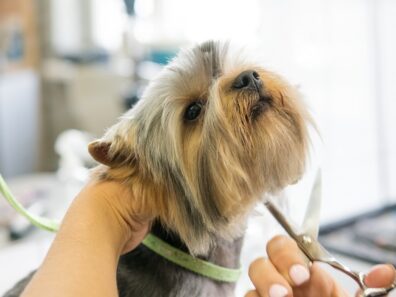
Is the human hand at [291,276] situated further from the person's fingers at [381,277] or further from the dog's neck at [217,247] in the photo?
the dog's neck at [217,247]

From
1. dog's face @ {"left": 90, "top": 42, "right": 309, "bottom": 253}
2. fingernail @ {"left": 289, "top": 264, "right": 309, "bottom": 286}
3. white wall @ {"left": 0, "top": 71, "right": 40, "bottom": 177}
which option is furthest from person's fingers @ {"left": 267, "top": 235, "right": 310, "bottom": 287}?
white wall @ {"left": 0, "top": 71, "right": 40, "bottom": 177}

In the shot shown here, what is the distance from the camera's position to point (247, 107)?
0.74 meters

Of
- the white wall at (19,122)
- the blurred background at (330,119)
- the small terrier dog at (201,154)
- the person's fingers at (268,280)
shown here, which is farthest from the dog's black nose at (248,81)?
the white wall at (19,122)

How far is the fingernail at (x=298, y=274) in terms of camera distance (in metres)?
0.61

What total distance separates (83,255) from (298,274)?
25 centimetres

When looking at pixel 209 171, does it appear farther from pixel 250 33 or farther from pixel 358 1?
pixel 250 33

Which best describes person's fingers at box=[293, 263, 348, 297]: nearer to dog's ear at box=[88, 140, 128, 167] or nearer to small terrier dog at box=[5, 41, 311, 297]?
small terrier dog at box=[5, 41, 311, 297]

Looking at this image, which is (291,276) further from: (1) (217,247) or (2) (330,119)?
(2) (330,119)

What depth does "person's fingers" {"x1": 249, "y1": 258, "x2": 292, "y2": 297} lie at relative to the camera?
59cm

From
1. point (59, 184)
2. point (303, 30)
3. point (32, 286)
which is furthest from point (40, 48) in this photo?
point (32, 286)

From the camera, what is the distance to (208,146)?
75cm

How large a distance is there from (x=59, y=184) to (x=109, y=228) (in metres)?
1.01

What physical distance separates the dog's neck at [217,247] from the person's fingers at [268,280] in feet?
0.60

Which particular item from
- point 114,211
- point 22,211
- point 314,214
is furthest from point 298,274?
point 22,211
